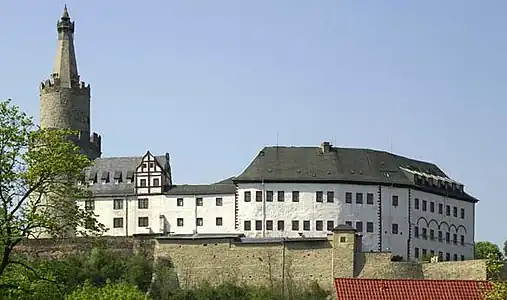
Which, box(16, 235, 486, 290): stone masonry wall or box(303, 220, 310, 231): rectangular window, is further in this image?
box(303, 220, 310, 231): rectangular window

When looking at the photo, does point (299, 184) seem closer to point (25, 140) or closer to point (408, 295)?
point (408, 295)

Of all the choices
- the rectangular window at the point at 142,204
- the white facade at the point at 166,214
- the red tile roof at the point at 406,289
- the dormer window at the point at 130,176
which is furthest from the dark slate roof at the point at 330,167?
the red tile roof at the point at 406,289

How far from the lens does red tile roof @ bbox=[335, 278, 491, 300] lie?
42000mm

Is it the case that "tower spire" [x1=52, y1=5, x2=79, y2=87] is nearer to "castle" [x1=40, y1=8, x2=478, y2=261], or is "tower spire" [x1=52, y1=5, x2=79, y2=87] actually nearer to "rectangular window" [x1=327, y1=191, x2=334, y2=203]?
"castle" [x1=40, y1=8, x2=478, y2=261]

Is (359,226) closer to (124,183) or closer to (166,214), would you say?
(166,214)

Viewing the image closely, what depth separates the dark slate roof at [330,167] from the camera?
289 feet

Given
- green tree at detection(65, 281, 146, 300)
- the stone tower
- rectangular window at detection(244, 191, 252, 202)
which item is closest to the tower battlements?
the stone tower

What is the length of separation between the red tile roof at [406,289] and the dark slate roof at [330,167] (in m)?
43.6

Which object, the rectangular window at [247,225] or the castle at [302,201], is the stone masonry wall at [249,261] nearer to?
the castle at [302,201]

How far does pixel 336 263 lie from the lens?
260 feet

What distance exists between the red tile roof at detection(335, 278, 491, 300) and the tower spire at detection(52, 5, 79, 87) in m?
58.1

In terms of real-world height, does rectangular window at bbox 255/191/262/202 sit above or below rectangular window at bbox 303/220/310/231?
above

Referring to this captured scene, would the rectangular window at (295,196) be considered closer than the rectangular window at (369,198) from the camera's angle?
Yes

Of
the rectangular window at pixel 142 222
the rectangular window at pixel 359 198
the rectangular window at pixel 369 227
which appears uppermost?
the rectangular window at pixel 359 198
